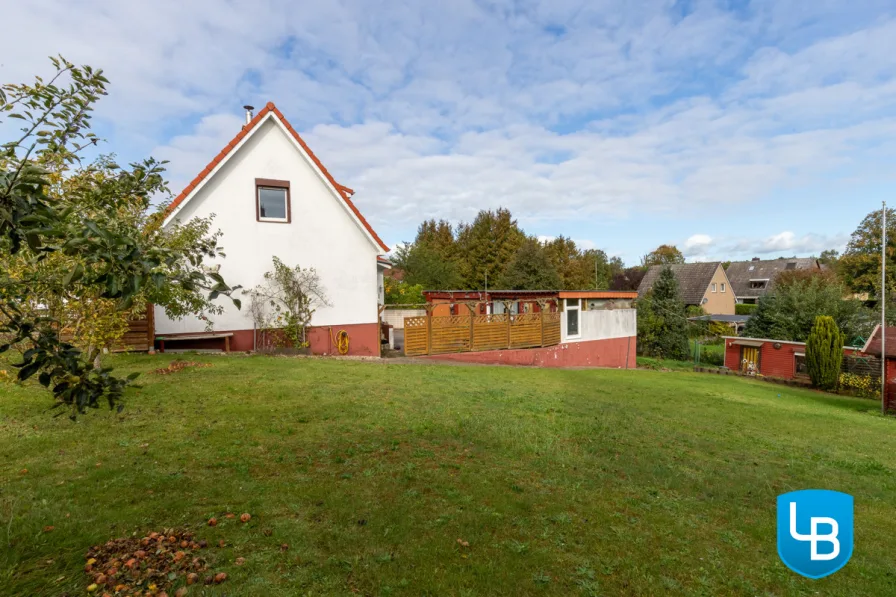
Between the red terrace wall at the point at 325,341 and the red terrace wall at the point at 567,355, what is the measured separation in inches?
86.5

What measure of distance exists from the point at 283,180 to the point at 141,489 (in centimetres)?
1296

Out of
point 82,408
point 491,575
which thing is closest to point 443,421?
point 491,575

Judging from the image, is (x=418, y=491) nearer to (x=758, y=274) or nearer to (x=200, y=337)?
(x=200, y=337)

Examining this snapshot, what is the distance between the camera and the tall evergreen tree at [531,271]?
4244cm

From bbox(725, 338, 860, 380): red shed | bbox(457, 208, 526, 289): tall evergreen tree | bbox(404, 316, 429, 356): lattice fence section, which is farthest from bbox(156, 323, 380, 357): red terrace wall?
bbox(457, 208, 526, 289): tall evergreen tree

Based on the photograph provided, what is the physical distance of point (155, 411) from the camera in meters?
6.84

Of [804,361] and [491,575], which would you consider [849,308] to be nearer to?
[804,361]

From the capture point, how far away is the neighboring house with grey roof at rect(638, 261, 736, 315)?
52375mm

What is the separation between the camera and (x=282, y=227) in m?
15.5

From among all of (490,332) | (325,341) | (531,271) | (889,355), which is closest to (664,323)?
(889,355)

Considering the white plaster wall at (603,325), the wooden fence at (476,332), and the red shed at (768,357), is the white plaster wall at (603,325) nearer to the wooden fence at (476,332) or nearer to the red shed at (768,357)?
the wooden fence at (476,332)

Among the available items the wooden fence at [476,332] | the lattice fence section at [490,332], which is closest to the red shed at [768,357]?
the wooden fence at [476,332]

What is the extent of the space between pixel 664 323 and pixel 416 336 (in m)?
22.5

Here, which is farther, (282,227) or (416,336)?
(416,336)
